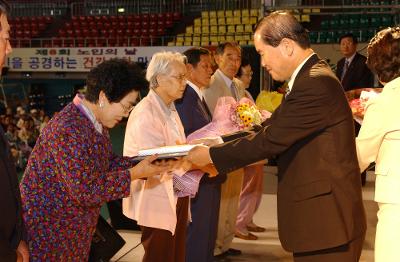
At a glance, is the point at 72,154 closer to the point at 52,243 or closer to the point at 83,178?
the point at 83,178

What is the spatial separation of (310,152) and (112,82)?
841mm

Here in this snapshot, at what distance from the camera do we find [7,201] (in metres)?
1.91

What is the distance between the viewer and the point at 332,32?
1409 cm

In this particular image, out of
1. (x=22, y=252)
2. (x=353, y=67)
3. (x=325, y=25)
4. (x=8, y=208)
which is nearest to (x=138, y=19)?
(x=325, y=25)

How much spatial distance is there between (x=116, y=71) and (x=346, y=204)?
3.45 feet

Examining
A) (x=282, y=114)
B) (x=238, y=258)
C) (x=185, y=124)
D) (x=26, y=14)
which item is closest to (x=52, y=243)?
(x=282, y=114)

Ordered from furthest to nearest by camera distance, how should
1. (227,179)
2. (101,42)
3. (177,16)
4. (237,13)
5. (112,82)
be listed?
(177,16) → (101,42) → (237,13) → (227,179) → (112,82)

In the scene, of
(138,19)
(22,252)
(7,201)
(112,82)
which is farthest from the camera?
(138,19)

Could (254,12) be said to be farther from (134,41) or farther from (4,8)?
(4,8)

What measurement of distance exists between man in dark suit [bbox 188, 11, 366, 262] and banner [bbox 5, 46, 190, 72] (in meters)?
12.1

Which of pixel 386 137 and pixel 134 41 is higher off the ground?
pixel 134 41

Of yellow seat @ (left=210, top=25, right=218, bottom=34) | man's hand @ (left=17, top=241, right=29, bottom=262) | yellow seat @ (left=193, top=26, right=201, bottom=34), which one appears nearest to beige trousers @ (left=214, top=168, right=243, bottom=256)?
man's hand @ (left=17, top=241, right=29, bottom=262)

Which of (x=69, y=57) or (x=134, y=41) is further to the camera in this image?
(x=134, y=41)

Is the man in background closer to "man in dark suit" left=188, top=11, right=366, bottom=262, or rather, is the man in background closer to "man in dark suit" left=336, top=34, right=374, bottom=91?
"man in dark suit" left=188, top=11, right=366, bottom=262
